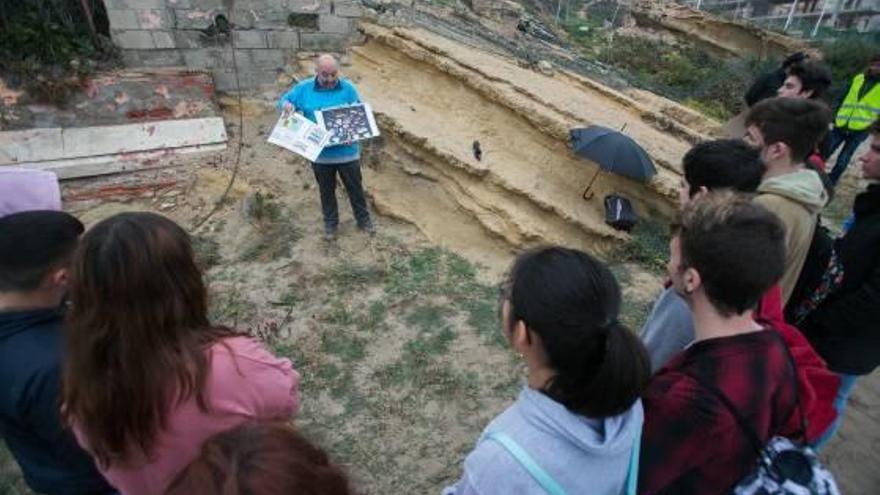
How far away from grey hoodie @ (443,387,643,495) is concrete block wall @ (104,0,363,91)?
666 centimetres

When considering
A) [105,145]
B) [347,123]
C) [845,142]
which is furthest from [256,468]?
[845,142]

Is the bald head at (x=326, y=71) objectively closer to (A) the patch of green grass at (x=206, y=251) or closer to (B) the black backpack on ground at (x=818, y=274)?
(A) the patch of green grass at (x=206, y=251)

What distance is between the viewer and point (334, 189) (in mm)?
5203

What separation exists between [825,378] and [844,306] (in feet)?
3.14

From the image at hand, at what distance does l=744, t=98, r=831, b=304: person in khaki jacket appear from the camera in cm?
225

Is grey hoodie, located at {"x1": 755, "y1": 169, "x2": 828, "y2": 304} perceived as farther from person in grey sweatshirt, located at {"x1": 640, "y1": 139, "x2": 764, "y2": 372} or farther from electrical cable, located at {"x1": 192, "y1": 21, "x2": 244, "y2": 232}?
electrical cable, located at {"x1": 192, "y1": 21, "x2": 244, "y2": 232}

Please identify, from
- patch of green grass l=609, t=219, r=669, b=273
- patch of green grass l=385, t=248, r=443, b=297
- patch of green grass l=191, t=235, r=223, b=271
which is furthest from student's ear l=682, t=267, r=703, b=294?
patch of green grass l=191, t=235, r=223, b=271

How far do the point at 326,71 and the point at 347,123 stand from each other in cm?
48

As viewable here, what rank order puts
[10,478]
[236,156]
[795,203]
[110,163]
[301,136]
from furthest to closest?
[236,156], [110,163], [301,136], [10,478], [795,203]

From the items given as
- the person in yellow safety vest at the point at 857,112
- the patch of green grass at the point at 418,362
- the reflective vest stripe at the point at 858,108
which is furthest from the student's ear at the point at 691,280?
the reflective vest stripe at the point at 858,108

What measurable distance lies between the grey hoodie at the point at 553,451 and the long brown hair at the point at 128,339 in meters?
0.85

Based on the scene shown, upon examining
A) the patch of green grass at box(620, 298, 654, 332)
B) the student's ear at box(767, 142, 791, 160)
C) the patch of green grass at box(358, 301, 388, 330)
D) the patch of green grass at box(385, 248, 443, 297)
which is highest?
the student's ear at box(767, 142, 791, 160)

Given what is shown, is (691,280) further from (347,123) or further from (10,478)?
(10,478)

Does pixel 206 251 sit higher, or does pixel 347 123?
pixel 347 123
